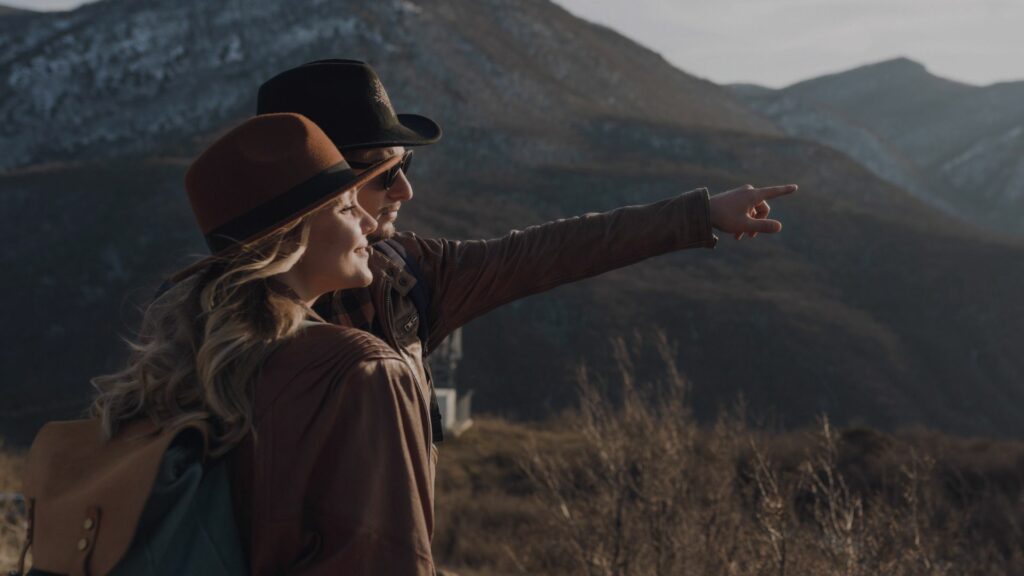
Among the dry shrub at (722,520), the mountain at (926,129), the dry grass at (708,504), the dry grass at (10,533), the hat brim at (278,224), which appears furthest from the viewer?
the mountain at (926,129)

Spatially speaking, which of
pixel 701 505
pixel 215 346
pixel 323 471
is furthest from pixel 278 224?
pixel 701 505

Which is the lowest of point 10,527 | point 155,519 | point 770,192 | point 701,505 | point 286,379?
point 701,505

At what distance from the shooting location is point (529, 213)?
4506 cm

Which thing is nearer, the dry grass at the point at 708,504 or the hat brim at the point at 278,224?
the hat brim at the point at 278,224

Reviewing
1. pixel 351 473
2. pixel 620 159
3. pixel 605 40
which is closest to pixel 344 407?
pixel 351 473

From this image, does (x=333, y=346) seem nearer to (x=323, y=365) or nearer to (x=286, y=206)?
(x=323, y=365)

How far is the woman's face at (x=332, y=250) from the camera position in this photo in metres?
1.74

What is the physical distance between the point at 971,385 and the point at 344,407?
36899 mm

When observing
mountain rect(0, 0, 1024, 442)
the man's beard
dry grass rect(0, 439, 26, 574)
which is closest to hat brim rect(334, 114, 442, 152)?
the man's beard

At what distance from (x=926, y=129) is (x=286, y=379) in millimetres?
114402

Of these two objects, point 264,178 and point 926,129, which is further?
point 926,129

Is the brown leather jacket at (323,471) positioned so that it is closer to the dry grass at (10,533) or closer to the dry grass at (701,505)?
the dry grass at (701,505)

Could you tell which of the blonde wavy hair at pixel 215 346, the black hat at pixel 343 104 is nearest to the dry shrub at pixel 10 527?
the black hat at pixel 343 104

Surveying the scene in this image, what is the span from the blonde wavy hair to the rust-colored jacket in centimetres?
4
